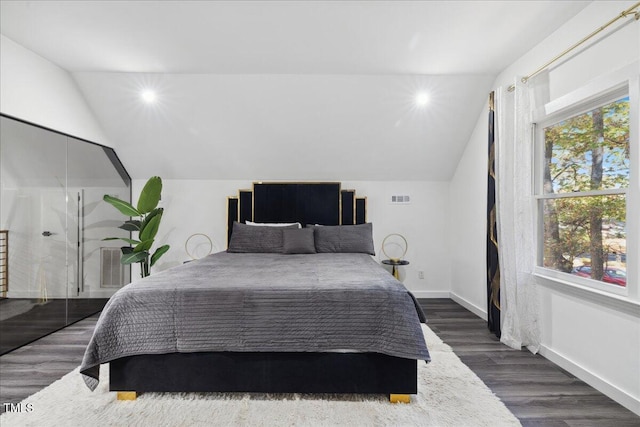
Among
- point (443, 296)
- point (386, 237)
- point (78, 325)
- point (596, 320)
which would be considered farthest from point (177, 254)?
point (596, 320)

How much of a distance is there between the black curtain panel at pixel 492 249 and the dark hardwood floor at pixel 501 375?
19cm

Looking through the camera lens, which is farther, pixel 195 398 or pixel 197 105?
pixel 197 105

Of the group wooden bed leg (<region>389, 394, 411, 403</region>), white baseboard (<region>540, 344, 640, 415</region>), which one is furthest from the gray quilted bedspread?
white baseboard (<region>540, 344, 640, 415</region>)

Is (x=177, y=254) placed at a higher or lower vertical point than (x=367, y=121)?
lower

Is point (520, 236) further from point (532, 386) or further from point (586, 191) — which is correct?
point (532, 386)

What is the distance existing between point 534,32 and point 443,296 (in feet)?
10.7

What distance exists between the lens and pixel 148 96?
12.7 ft

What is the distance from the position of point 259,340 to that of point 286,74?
2.81 meters

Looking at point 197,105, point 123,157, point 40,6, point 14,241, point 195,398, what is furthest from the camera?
point 123,157

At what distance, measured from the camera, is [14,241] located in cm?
293

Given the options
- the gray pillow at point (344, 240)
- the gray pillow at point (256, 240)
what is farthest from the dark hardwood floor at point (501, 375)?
the gray pillow at point (256, 240)

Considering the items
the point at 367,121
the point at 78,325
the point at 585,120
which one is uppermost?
the point at 367,121

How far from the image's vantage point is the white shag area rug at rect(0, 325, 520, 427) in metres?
1.87

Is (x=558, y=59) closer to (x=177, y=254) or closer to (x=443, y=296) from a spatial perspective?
(x=443, y=296)
